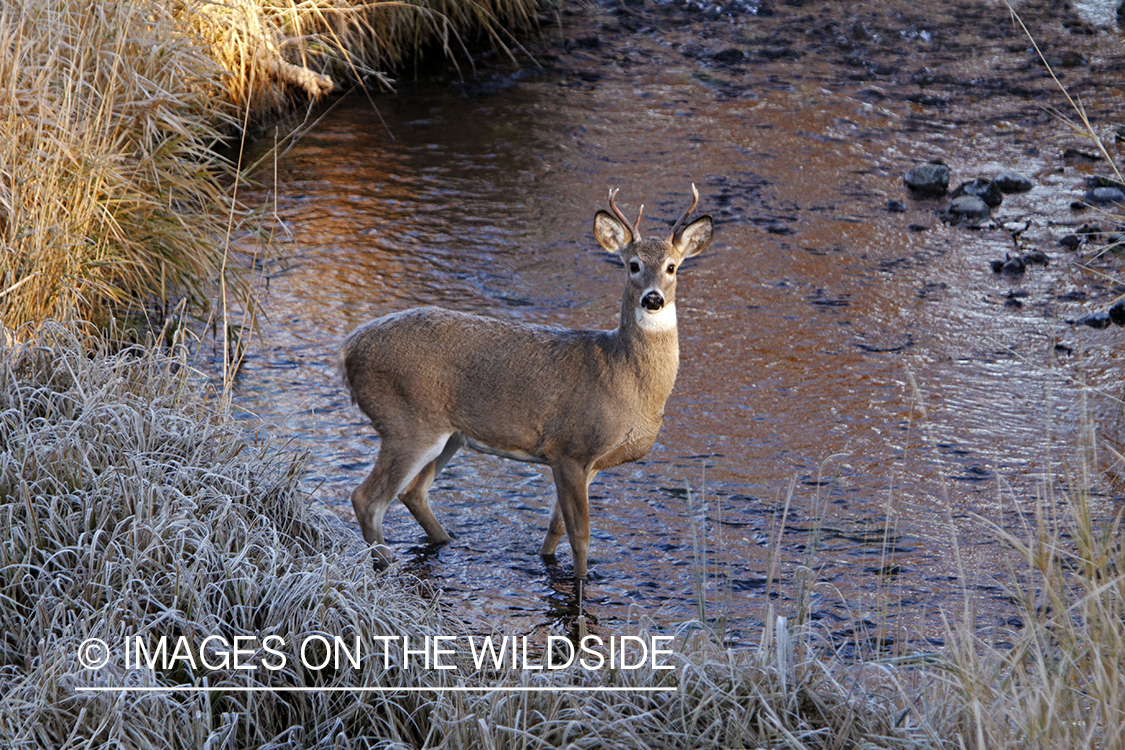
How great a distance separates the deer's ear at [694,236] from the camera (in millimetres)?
5953

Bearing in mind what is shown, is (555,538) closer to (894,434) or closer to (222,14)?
(894,434)

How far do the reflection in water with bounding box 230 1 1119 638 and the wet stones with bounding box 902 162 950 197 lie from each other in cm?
30

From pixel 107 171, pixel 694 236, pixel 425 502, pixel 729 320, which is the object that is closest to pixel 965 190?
pixel 729 320

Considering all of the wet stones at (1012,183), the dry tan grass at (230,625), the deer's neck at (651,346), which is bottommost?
the wet stones at (1012,183)

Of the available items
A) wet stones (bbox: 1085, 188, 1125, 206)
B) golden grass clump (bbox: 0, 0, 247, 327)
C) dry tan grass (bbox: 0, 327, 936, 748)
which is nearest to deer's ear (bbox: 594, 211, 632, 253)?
dry tan grass (bbox: 0, 327, 936, 748)

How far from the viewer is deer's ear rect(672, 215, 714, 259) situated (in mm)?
5953

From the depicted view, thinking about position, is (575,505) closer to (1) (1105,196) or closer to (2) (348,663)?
(2) (348,663)

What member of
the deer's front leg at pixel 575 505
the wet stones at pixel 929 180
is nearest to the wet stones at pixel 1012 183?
the wet stones at pixel 929 180

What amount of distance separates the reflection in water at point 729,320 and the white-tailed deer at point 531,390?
19.7 inches

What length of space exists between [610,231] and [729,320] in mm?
3090

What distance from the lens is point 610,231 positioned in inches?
237

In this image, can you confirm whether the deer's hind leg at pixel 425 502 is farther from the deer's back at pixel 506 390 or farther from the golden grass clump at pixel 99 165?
the golden grass clump at pixel 99 165

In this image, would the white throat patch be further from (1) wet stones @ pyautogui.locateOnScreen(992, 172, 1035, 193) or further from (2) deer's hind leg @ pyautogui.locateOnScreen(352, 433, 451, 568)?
(1) wet stones @ pyautogui.locateOnScreen(992, 172, 1035, 193)

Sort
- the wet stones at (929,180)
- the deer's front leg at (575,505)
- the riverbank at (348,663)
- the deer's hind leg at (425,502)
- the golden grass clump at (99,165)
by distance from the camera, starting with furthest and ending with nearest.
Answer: the wet stones at (929,180), the golden grass clump at (99,165), the deer's hind leg at (425,502), the deer's front leg at (575,505), the riverbank at (348,663)
